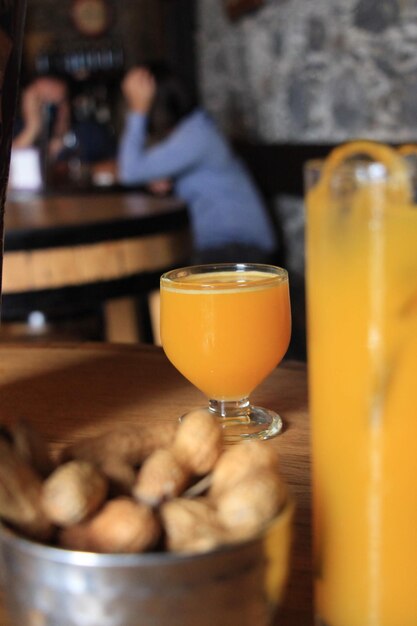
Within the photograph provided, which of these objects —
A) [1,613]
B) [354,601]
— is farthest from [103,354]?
[354,601]

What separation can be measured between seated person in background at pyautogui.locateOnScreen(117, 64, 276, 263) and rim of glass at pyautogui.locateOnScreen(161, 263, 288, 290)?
219 cm

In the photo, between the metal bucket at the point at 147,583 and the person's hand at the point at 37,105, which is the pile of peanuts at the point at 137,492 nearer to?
the metal bucket at the point at 147,583

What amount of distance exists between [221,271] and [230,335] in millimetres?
105

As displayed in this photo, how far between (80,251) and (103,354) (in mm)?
707

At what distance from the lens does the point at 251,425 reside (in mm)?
742

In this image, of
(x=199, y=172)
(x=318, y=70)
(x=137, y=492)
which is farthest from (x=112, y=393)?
(x=318, y=70)

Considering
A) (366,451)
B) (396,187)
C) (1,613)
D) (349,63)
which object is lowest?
(1,613)

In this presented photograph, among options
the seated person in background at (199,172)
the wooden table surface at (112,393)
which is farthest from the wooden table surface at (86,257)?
the seated person in background at (199,172)

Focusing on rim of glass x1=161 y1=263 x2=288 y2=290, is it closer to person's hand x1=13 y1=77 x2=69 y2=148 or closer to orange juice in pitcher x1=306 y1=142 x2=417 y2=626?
orange juice in pitcher x1=306 y1=142 x2=417 y2=626

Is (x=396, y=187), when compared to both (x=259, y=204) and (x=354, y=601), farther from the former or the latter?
(x=259, y=204)

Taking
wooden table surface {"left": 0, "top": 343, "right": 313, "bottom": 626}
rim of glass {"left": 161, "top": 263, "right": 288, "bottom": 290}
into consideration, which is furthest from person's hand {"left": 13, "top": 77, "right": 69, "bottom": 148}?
rim of glass {"left": 161, "top": 263, "right": 288, "bottom": 290}

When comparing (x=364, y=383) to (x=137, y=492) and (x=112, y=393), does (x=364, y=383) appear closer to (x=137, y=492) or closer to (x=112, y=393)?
(x=137, y=492)

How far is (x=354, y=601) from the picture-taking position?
385mm

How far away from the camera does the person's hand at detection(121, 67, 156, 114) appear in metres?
3.63
